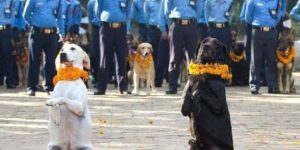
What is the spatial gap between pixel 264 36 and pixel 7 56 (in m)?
6.13

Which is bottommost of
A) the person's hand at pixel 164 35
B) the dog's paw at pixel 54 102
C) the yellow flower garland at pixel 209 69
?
the person's hand at pixel 164 35

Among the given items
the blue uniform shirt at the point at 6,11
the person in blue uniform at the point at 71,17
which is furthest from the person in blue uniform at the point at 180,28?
the blue uniform shirt at the point at 6,11

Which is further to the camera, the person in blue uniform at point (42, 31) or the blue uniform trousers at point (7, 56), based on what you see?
the blue uniform trousers at point (7, 56)

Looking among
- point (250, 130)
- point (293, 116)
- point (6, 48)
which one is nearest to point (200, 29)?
point (6, 48)

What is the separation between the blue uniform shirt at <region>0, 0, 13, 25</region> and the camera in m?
19.5

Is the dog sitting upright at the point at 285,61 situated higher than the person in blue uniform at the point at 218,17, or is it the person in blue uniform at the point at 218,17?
the person in blue uniform at the point at 218,17

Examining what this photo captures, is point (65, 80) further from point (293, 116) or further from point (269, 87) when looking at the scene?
point (269, 87)

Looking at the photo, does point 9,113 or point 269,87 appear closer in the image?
point 9,113

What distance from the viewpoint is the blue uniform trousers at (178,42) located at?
55.8 ft

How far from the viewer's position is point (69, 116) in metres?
8.45

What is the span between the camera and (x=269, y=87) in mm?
17766

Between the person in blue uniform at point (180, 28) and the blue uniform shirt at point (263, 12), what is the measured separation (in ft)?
3.86

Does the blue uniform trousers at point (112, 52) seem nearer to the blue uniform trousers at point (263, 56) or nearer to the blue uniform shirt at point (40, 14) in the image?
the blue uniform shirt at point (40, 14)

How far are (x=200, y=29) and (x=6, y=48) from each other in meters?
4.54
